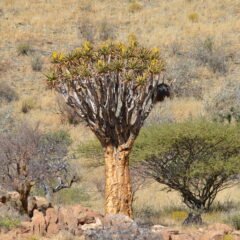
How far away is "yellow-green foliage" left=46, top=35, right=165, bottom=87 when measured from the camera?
11.4 meters

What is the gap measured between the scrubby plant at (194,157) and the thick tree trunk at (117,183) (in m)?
2.93

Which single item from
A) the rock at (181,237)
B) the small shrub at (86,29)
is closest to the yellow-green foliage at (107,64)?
the rock at (181,237)

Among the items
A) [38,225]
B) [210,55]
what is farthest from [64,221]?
[210,55]

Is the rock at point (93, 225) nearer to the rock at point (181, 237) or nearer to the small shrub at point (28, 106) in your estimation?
the rock at point (181, 237)

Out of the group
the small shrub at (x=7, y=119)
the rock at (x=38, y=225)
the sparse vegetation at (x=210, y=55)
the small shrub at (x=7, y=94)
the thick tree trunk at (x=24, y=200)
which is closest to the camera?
the rock at (x=38, y=225)

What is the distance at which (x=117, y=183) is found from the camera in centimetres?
1152

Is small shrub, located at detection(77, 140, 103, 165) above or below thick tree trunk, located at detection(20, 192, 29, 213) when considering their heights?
above

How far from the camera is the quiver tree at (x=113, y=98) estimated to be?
452 inches

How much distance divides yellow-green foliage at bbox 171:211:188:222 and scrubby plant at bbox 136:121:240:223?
30cm

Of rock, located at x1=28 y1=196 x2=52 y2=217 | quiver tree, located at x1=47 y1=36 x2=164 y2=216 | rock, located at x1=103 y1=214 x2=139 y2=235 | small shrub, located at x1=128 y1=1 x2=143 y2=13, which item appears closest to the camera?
rock, located at x1=103 y1=214 x2=139 y2=235

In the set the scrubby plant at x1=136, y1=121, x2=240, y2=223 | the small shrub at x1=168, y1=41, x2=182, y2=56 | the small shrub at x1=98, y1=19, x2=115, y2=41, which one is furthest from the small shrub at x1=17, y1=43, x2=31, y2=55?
the scrubby plant at x1=136, y1=121, x2=240, y2=223

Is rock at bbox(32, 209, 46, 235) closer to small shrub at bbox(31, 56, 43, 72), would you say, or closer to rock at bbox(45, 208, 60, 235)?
rock at bbox(45, 208, 60, 235)

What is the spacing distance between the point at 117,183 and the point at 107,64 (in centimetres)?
221

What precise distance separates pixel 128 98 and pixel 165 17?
2853 cm
